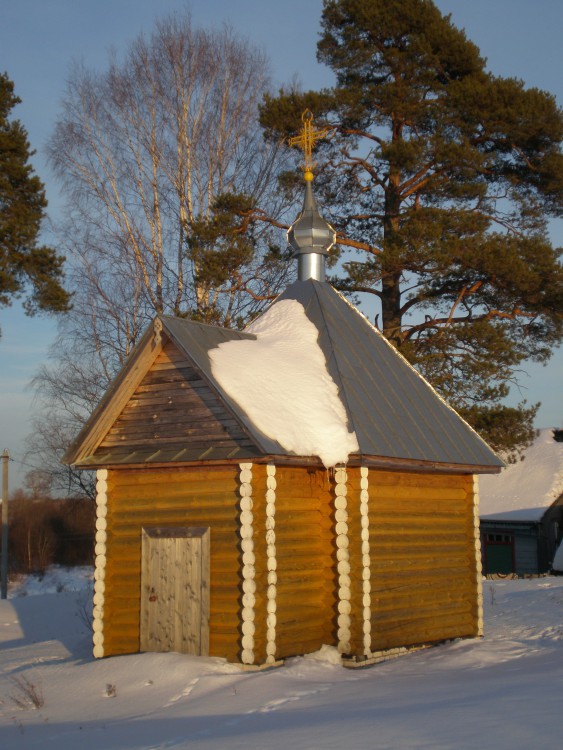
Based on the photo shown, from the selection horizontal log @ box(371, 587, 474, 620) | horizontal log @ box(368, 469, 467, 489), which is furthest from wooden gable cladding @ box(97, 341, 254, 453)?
horizontal log @ box(371, 587, 474, 620)

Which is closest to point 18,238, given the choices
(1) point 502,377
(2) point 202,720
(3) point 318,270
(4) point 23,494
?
(3) point 318,270

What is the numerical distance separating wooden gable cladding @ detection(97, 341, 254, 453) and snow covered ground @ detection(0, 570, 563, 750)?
2538mm

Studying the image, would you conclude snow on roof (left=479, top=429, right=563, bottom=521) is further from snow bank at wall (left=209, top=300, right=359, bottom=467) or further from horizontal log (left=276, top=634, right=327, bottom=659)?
horizontal log (left=276, top=634, right=327, bottom=659)

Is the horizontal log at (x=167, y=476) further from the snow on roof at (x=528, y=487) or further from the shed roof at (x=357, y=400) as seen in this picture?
the snow on roof at (x=528, y=487)

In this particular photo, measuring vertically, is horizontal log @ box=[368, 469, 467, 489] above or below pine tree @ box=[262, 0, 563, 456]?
below

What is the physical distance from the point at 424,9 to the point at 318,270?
28.3ft

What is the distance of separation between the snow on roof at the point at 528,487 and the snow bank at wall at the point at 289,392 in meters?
19.6

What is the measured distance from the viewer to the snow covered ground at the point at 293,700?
22.1 ft

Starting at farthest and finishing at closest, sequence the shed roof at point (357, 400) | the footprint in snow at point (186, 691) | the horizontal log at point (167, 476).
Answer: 1. the shed roof at point (357, 400)
2. the horizontal log at point (167, 476)
3. the footprint in snow at point (186, 691)

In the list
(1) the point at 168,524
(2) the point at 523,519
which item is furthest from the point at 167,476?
(2) the point at 523,519

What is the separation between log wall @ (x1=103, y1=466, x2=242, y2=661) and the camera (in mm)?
10492

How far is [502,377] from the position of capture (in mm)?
19484

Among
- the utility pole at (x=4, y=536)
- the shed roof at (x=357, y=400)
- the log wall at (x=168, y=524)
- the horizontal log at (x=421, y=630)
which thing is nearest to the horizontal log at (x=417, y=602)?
the horizontal log at (x=421, y=630)

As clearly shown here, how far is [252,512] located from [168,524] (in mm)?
1327
